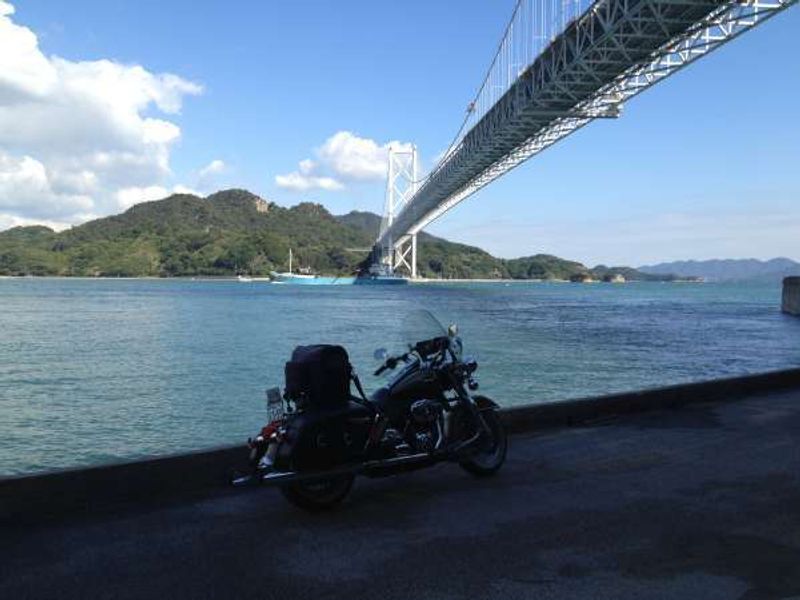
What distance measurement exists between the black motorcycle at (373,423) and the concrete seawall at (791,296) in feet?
152

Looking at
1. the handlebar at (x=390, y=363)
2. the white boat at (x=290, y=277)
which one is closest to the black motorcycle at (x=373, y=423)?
the handlebar at (x=390, y=363)

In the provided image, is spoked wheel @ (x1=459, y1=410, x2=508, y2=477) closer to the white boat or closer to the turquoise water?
the turquoise water

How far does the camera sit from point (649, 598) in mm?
3082

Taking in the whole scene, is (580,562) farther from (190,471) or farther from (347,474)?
(190,471)

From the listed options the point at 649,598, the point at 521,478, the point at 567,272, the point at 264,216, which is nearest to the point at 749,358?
the point at 521,478

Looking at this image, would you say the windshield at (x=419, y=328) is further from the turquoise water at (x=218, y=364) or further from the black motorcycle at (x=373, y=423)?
the turquoise water at (x=218, y=364)

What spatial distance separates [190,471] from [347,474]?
1092mm

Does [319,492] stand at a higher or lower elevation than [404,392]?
lower

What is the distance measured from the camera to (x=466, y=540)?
3766 mm

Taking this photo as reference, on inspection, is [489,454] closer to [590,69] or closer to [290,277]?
[590,69]

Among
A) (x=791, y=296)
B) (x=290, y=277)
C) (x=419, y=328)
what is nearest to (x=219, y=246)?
(x=290, y=277)

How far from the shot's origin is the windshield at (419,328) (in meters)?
5.02

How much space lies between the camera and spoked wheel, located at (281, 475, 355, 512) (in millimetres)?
4132

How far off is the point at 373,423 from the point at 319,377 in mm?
453
